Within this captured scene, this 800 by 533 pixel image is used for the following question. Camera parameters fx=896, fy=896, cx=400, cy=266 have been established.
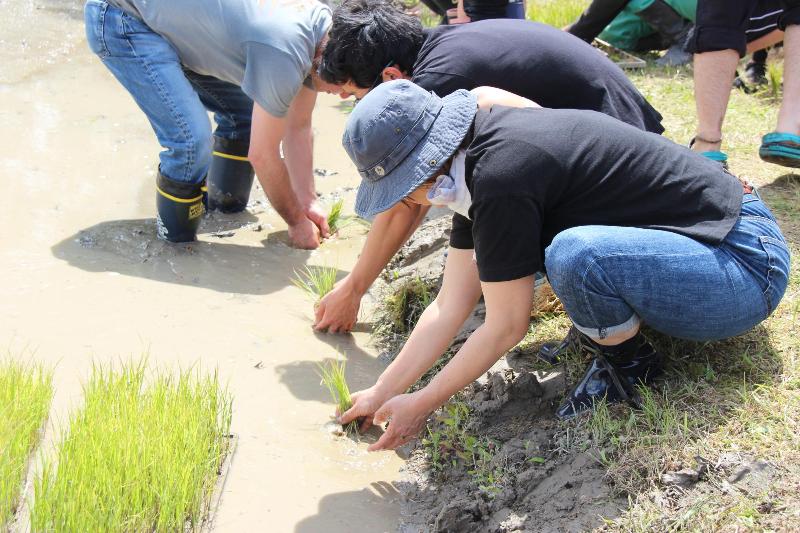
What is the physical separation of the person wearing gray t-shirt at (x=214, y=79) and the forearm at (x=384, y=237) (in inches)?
34.1

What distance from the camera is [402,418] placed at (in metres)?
2.51

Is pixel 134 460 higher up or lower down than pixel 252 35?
lower down

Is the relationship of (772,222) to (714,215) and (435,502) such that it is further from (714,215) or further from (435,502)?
(435,502)

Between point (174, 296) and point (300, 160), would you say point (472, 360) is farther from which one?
point (300, 160)

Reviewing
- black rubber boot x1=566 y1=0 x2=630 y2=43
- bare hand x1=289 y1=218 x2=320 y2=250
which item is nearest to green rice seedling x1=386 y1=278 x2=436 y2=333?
bare hand x1=289 y1=218 x2=320 y2=250

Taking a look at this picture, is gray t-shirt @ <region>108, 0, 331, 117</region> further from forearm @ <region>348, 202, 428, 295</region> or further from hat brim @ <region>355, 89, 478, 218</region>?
hat brim @ <region>355, 89, 478, 218</region>

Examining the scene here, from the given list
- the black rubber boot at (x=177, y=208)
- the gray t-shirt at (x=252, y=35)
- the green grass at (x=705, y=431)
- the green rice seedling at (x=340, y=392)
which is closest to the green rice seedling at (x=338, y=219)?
the black rubber boot at (x=177, y=208)

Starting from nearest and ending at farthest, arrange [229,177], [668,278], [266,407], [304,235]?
[668,278], [266,407], [304,235], [229,177]

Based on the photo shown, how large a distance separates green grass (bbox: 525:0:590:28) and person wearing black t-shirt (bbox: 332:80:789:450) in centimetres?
425

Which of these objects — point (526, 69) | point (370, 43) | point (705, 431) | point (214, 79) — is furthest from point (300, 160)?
point (705, 431)

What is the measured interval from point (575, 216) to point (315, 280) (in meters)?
1.60

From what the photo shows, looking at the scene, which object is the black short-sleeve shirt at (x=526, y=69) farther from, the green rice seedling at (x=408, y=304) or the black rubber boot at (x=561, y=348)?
the green rice seedling at (x=408, y=304)

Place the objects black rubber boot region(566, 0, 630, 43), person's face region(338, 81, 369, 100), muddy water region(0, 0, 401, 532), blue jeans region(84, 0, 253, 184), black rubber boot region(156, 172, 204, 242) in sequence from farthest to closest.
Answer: black rubber boot region(566, 0, 630, 43) < black rubber boot region(156, 172, 204, 242) < blue jeans region(84, 0, 253, 184) < person's face region(338, 81, 369, 100) < muddy water region(0, 0, 401, 532)

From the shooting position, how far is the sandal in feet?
11.3
